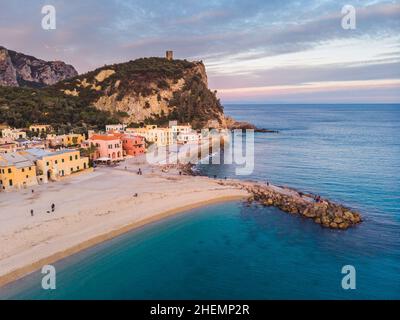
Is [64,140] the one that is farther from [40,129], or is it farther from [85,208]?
[85,208]

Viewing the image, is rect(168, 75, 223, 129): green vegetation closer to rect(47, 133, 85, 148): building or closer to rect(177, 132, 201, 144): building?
rect(177, 132, 201, 144): building

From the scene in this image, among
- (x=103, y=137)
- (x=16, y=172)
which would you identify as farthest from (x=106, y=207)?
(x=103, y=137)

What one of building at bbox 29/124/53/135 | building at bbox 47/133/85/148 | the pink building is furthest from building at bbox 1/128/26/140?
the pink building

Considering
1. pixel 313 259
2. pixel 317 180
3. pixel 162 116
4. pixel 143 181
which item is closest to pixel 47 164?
pixel 143 181

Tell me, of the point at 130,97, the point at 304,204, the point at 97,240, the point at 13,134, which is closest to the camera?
the point at 97,240

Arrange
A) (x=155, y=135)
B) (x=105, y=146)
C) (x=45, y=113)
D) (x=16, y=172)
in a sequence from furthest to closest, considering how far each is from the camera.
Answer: (x=45, y=113) → (x=155, y=135) → (x=105, y=146) → (x=16, y=172)

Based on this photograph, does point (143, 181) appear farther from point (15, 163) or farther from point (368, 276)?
point (368, 276)

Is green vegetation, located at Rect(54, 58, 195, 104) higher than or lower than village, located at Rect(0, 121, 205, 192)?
higher
